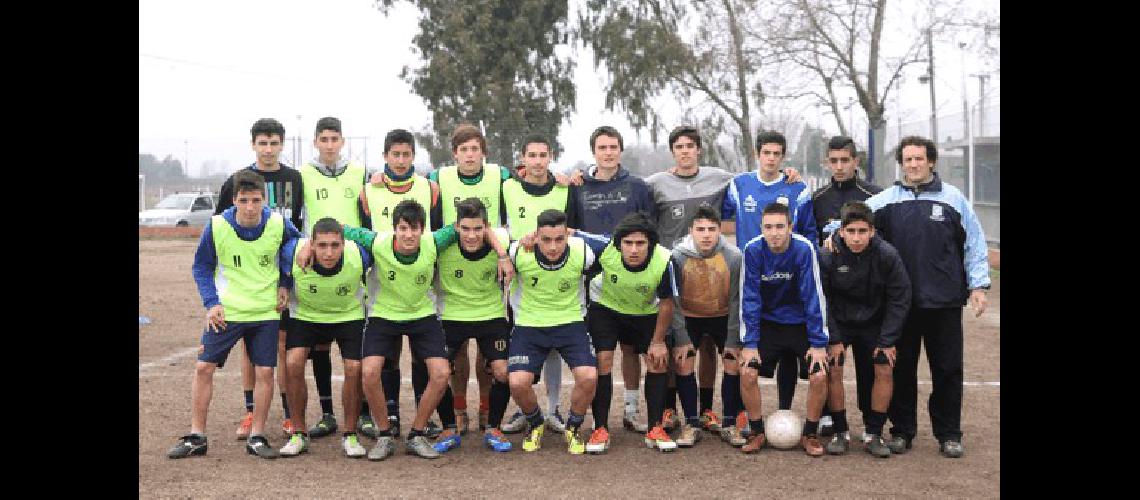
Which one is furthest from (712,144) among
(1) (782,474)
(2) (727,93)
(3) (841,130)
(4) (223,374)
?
(1) (782,474)

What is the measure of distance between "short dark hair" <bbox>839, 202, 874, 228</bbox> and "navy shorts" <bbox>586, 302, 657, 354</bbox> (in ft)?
4.28

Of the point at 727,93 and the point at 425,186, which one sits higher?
the point at 727,93

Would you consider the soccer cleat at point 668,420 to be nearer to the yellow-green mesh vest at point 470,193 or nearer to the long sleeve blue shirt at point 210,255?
the yellow-green mesh vest at point 470,193

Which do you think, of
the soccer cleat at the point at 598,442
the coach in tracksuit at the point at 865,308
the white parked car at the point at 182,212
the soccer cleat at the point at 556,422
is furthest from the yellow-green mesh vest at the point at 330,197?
the white parked car at the point at 182,212

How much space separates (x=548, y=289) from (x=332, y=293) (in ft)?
4.28

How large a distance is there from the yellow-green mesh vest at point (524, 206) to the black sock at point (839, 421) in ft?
6.96

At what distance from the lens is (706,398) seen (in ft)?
24.6

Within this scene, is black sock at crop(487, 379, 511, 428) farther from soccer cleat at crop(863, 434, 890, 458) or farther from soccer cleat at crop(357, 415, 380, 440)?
soccer cleat at crop(863, 434, 890, 458)

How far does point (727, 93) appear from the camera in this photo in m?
30.9

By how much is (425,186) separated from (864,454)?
317cm

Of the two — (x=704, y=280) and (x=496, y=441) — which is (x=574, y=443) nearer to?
(x=496, y=441)

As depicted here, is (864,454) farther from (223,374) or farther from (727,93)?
(727,93)
